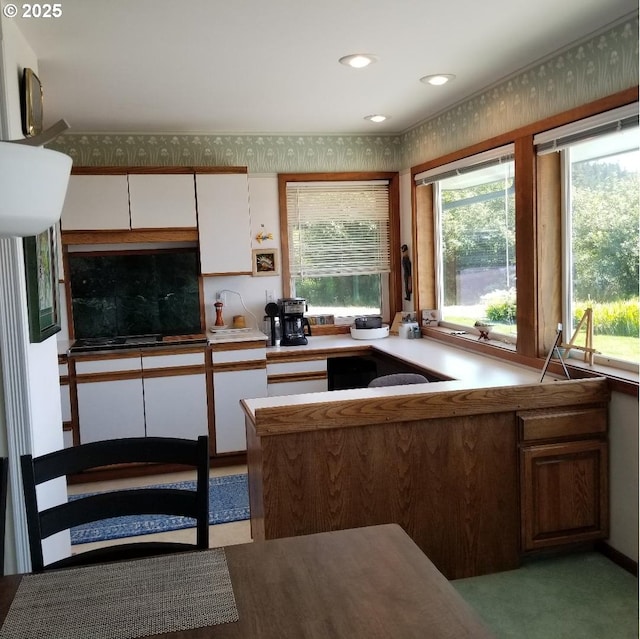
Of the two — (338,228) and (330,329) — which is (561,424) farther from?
(338,228)

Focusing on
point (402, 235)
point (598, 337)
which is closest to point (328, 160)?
point (402, 235)

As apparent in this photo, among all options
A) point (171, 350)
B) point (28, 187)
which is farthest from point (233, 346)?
point (28, 187)

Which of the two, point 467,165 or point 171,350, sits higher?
point 467,165

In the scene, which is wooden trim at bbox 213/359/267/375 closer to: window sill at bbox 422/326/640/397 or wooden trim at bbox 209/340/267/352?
wooden trim at bbox 209/340/267/352

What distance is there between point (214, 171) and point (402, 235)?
5.34 ft

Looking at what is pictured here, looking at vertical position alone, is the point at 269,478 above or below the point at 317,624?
below

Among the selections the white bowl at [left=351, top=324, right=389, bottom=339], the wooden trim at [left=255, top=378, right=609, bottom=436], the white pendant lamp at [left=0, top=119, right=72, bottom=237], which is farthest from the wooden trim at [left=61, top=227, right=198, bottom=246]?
the white pendant lamp at [left=0, top=119, right=72, bottom=237]

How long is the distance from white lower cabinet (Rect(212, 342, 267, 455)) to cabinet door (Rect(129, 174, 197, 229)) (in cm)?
100

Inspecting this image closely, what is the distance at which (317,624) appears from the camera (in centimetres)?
125

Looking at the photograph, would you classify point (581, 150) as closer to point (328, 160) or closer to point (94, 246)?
point (328, 160)

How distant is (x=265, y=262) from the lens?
17.2 ft

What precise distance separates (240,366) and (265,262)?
972 mm

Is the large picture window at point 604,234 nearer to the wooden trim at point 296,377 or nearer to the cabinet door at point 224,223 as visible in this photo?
the wooden trim at point 296,377

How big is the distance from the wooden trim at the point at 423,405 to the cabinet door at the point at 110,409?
2106mm
